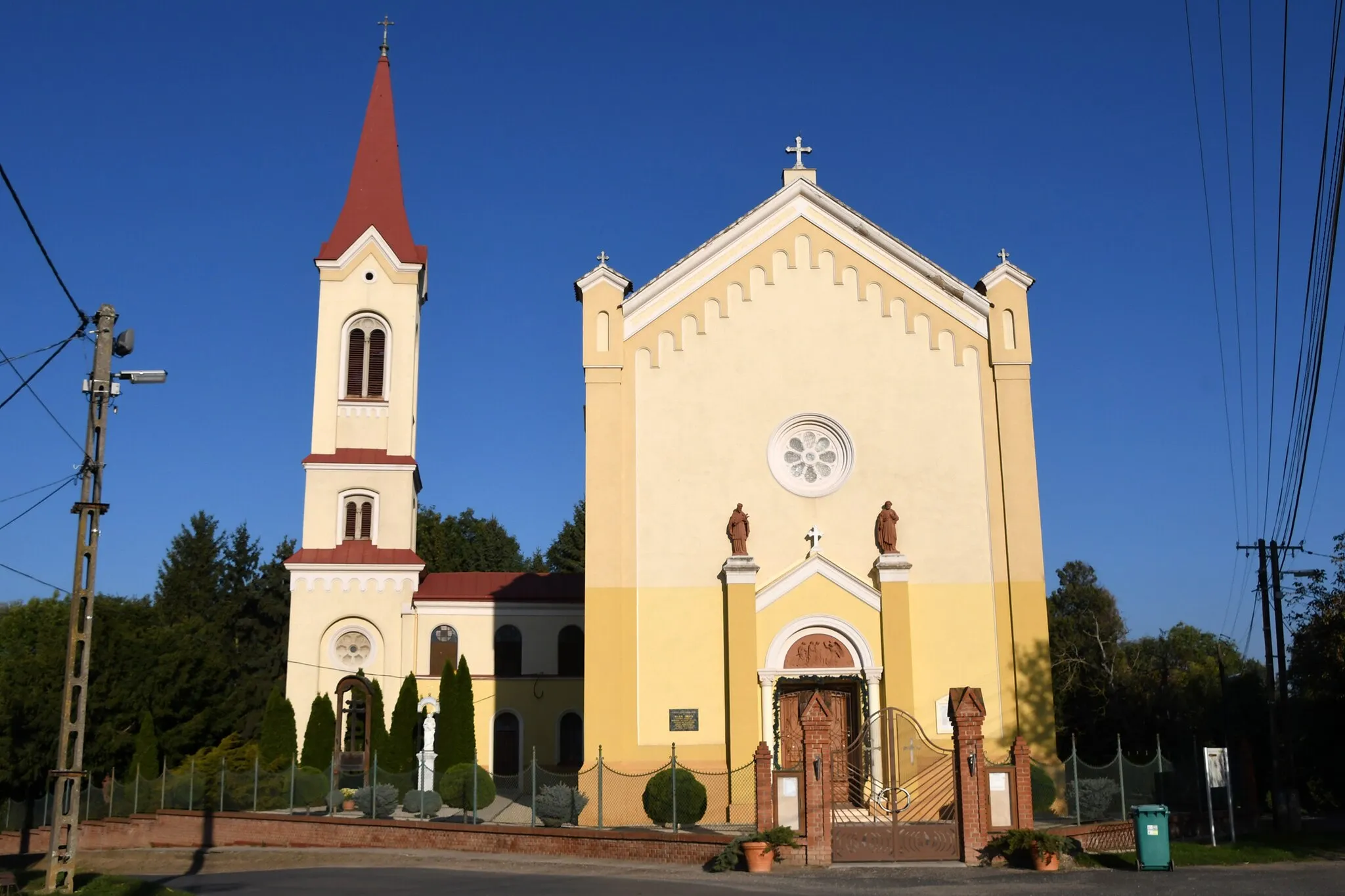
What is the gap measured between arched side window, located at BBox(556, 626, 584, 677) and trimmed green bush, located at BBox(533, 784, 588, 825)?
1573 cm

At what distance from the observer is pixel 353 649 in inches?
1436

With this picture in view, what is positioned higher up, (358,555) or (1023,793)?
(358,555)

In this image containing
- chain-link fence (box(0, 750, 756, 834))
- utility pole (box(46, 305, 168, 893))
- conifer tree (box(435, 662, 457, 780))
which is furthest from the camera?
conifer tree (box(435, 662, 457, 780))

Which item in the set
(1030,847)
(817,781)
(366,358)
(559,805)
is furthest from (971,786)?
(366,358)

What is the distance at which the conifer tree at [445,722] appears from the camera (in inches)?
1320

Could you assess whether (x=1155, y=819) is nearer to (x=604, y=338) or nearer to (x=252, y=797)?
(x=604, y=338)

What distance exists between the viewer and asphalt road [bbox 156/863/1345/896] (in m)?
16.4

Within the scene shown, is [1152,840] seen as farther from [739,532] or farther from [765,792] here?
[739,532]

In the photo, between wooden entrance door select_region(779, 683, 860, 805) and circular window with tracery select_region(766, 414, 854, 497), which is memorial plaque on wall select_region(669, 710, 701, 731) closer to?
wooden entrance door select_region(779, 683, 860, 805)

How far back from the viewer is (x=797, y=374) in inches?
1038

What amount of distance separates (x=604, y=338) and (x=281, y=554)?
3450 centimetres

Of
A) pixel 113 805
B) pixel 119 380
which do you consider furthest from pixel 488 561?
pixel 119 380

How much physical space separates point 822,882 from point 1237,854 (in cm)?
755

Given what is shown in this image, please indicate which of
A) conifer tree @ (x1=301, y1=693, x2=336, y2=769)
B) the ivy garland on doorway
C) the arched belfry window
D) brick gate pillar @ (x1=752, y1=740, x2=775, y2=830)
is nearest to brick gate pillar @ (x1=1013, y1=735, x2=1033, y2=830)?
brick gate pillar @ (x1=752, y1=740, x2=775, y2=830)
